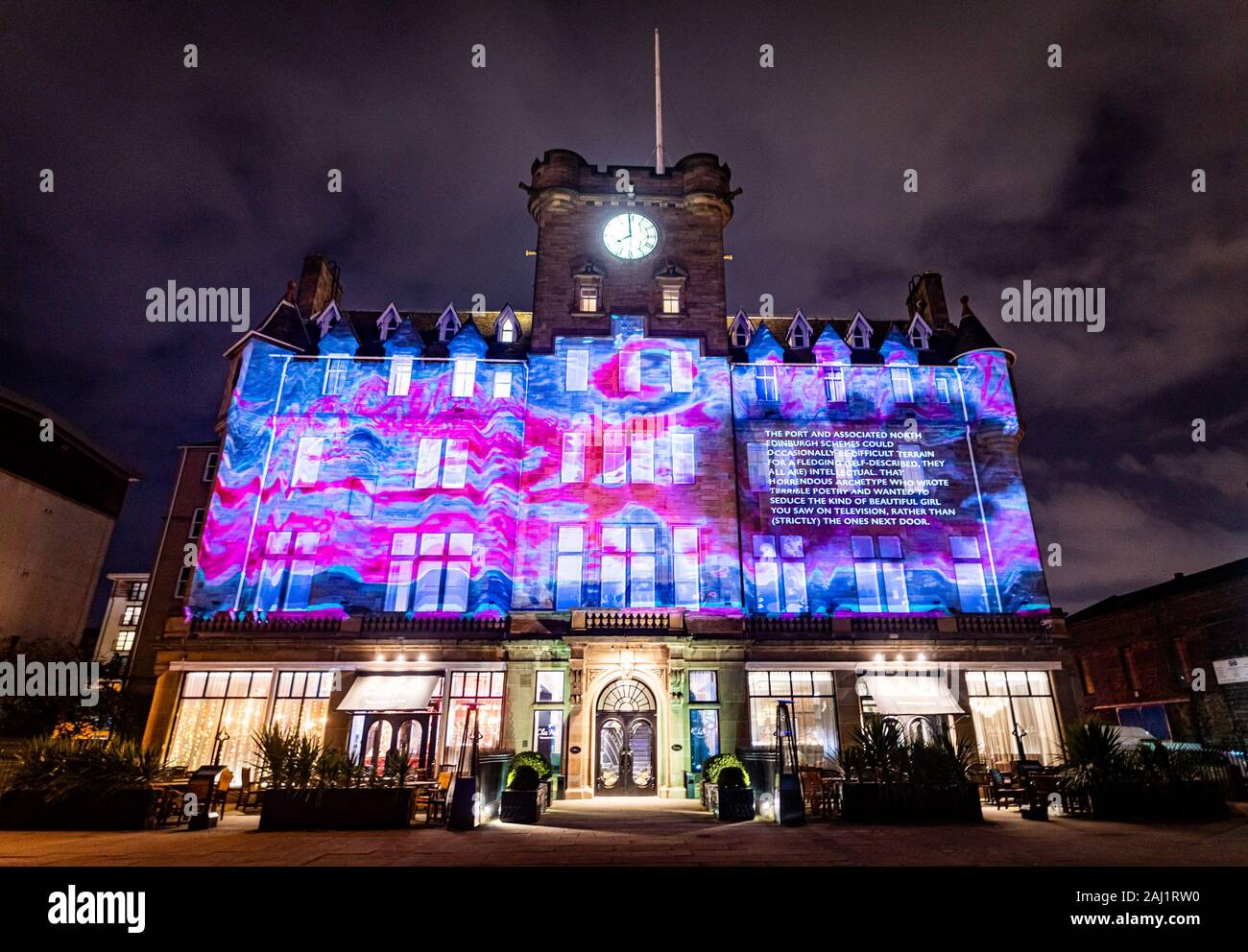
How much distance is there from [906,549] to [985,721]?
710 cm

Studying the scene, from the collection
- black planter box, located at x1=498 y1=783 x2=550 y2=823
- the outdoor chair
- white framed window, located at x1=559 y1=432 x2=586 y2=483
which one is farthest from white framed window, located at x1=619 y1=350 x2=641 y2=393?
the outdoor chair

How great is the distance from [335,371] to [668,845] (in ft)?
84.4

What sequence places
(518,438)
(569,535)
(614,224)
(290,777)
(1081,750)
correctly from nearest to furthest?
(290,777), (1081,750), (569,535), (518,438), (614,224)

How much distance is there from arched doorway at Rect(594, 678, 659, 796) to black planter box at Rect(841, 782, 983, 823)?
995cm

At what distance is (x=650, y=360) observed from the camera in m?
30.4

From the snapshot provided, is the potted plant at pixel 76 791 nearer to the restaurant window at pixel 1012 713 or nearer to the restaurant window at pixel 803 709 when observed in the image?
the restaurant window at pixel 803 709

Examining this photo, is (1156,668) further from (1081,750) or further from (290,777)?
(290,777)

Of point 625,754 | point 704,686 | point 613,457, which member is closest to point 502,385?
point 613,457

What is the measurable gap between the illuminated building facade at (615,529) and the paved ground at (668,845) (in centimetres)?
874

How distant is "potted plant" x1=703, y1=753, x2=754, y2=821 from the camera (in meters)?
17.0

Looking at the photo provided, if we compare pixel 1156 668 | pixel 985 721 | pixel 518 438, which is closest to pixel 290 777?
pixel 518 438

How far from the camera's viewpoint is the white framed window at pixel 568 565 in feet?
87.4

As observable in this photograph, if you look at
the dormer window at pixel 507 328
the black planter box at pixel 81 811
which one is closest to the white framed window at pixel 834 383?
the dormer window at pixel 507 328

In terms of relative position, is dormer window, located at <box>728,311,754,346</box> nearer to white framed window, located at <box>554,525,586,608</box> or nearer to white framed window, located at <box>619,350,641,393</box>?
white framed window, located at <box>619,350,641,393</box>
